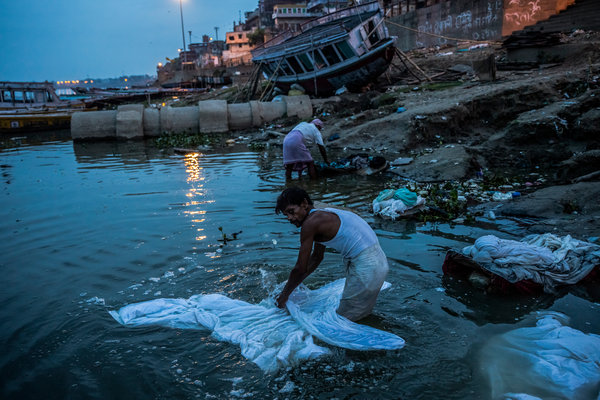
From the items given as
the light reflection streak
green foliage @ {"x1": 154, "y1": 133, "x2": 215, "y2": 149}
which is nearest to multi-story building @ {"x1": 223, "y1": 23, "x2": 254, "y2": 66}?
green foliage @ {"x1": 154, "y1": 133, "x2": 215, "y2": 149}

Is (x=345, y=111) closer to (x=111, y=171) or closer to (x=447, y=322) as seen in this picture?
(x=111, y=171)

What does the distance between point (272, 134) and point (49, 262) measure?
10645mm

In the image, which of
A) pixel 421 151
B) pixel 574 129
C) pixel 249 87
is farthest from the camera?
pixel 249 87

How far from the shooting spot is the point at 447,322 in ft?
11.7

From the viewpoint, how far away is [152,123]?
1708 cm

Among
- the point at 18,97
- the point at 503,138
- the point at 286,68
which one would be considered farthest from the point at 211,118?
the point at 18,97

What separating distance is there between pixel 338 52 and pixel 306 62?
190 cm

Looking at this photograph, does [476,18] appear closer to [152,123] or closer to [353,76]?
[353,76]

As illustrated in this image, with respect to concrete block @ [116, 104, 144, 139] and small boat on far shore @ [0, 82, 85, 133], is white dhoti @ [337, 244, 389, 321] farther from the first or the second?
small boat on far shore @ [0, 82, 85, 133]

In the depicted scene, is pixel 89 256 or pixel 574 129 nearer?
pixel 89 256

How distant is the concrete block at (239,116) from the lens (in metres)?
17.4

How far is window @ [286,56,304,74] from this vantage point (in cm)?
2031

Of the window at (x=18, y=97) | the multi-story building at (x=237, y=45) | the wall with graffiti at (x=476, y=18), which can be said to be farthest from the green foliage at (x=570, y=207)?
the multi-story building at (x=237, y=45)

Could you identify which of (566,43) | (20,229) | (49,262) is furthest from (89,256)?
(566,43)
